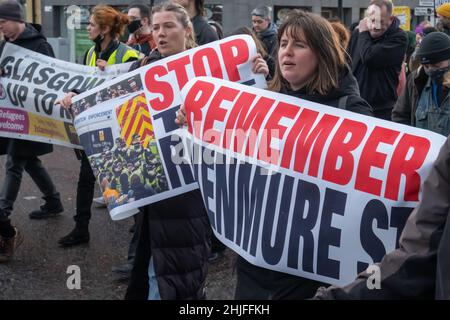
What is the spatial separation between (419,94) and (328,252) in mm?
2481

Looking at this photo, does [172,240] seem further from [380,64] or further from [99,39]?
[380,64]

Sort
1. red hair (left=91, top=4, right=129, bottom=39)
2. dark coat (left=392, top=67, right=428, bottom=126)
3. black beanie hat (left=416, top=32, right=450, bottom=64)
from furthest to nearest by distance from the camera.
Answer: red hair (left=91, top=4, right=129, bottom=39), dark coat (left=392, top=67, right=428, bottom=126), black beanie hat (left=416, top=32, right=450, bottom=64)

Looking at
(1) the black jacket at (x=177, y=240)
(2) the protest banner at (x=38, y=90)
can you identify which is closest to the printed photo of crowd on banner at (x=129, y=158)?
(1) the black jacket at (x=177, y=240)

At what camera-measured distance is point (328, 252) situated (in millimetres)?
2416

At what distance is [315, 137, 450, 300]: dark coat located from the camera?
1.60m

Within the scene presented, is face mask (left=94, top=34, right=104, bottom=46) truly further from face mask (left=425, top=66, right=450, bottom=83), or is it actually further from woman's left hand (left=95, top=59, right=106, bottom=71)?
face mask (left=425, top=66, right=450, bottom=83)

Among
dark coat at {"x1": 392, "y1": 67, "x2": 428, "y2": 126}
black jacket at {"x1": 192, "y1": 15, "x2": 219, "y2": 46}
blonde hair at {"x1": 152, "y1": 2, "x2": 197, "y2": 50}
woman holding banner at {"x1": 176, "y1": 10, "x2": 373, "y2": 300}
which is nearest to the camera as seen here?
woman holding banner at {"x1": 176, "y1": 10, "x2": 373, "y2": 300}

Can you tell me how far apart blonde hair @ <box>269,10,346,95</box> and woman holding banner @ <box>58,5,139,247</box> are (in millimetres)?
2790

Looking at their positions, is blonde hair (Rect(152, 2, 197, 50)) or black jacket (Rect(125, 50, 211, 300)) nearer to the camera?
black jacket (Rect(125, 50, 211, 300))

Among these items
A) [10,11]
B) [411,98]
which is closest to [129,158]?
[411,98]

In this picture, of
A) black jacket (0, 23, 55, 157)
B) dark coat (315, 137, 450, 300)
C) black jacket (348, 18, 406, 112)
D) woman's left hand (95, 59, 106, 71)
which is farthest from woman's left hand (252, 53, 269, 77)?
black jacket (348, 18, 406, 112)

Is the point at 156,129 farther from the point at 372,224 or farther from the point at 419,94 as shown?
the point at 419,94
